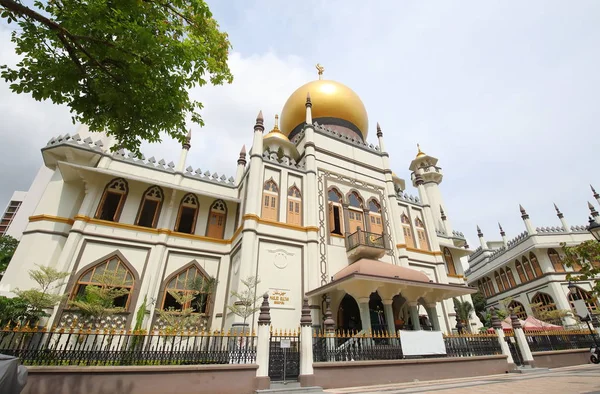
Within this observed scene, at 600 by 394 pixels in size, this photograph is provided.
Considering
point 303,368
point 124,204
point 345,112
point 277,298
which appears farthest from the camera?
point 345,112

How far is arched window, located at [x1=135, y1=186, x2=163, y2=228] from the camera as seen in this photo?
12.7 m

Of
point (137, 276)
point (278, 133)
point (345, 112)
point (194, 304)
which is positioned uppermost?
point (345, 112)

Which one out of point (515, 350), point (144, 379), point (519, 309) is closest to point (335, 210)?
point (515, 350)

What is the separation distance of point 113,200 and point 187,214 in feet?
9.96

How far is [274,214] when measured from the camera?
42.6ft

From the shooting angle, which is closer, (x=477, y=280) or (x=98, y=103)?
(x=98, y=103)

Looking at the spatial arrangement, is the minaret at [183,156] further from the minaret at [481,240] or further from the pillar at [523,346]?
the minaret at [481,240]

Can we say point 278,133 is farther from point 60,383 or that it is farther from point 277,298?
point 60,383

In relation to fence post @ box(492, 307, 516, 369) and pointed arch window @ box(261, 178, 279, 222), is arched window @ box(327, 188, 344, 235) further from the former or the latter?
fence post @ box(492, 307, 516, 369)

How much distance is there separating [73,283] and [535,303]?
29717mm

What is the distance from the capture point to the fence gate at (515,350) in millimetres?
10727

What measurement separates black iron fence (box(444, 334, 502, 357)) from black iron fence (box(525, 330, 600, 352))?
2.44 m

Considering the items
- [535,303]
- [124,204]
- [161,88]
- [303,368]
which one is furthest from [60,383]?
[535,303]

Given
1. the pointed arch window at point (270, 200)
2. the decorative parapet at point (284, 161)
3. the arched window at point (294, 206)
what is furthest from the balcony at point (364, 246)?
the decorative parapet at point (284, 161)
